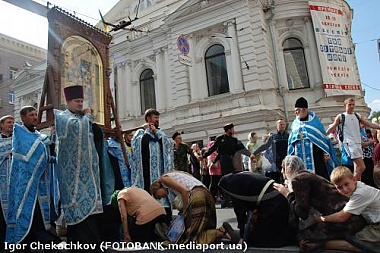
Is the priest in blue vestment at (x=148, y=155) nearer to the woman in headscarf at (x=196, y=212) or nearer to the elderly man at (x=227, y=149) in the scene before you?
the woman in headscarf at (x=196, y=212)

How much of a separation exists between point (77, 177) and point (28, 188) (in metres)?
0.96

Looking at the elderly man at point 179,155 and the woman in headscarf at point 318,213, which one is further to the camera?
the elderly man at point 179,155

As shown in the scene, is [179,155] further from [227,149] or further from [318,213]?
[318,213]

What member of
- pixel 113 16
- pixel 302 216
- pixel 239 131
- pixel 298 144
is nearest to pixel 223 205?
pixel 298 144

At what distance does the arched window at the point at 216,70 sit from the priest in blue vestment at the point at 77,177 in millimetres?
13910

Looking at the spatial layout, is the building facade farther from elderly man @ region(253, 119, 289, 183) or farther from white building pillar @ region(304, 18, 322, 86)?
elderly man @ region(253, 119, 289, 183)

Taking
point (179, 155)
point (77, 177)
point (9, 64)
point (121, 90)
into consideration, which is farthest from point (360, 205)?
point (9, 64)

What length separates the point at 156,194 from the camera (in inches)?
163

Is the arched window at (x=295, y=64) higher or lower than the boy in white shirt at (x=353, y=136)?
higher

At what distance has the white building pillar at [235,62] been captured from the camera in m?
16.2

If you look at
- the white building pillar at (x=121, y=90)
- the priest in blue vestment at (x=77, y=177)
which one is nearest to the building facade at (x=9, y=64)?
the white building pillar at (x=121, y=90)

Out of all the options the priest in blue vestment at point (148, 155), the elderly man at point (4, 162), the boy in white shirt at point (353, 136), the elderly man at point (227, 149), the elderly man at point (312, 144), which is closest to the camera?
the elderly man at point (4, 162)

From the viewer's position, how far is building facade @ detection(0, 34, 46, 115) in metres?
31.0

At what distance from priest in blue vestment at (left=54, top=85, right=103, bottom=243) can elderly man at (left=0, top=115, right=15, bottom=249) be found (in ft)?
5.07
